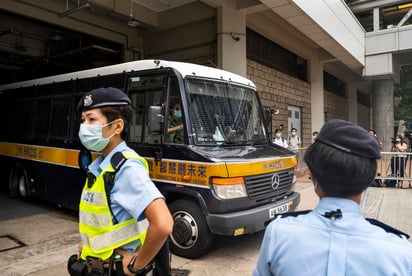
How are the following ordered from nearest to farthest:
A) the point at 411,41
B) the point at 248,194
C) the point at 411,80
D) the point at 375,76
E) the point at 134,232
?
1. the point at 134,232
2. the point at 248,194
3. the point at 411,41
4. the point at 375,76
5. the point at 411,80

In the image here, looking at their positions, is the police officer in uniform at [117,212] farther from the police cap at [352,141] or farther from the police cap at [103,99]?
the police cap at [352,141]

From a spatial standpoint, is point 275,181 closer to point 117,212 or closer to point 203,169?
point 203,169

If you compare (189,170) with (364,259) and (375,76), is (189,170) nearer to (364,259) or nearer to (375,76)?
(364,259)

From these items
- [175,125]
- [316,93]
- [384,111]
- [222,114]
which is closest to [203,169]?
[175,125]

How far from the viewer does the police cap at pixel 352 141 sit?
1.14m

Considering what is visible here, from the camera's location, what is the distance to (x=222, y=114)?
4816 millimetres

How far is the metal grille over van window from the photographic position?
434cm

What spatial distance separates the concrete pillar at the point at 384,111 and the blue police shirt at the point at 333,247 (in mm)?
18686

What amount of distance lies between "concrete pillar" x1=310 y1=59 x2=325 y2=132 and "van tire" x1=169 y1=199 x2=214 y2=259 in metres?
13.9

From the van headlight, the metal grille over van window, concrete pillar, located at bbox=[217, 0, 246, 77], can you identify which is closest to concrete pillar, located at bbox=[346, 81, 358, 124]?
concrete pillar, located at bbox=[217, 0, 246, 77]

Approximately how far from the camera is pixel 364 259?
41.5 inches

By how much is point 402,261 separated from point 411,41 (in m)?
17.5

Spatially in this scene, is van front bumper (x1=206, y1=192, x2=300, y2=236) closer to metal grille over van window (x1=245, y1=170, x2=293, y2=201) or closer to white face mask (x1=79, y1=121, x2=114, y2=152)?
metal grille over van window (x1=245, y1=170, x2=293, y2=201)

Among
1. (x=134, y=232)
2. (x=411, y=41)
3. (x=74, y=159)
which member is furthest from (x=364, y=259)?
(x=411, y=41)
